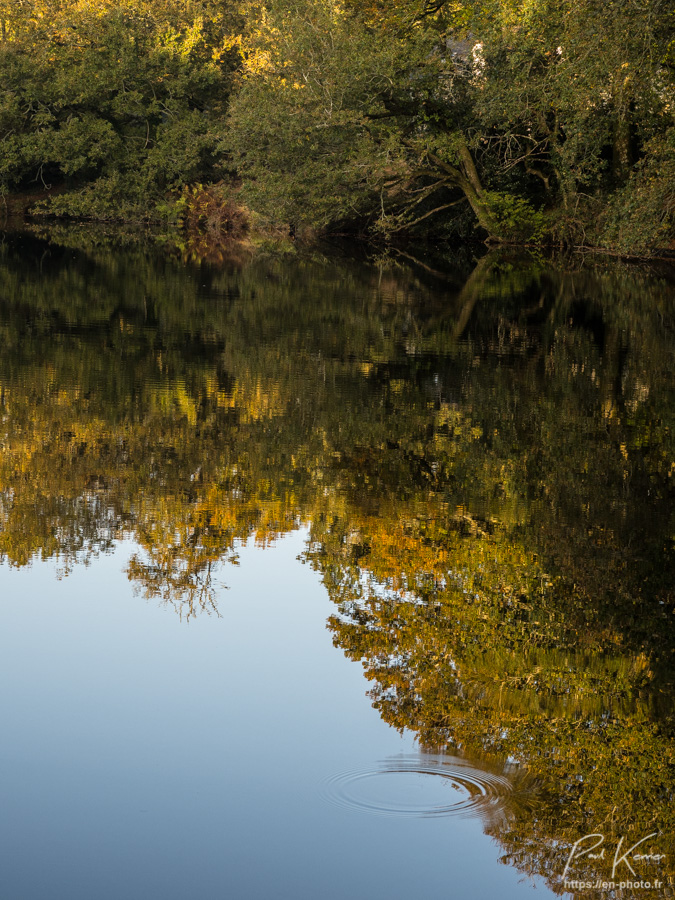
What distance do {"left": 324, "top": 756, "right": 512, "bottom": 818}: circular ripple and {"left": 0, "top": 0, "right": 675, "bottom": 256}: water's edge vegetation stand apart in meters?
16.0

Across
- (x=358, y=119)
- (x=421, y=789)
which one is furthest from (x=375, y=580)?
(x=358, y=119)

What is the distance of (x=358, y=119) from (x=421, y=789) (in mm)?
28820

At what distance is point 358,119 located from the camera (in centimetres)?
3089

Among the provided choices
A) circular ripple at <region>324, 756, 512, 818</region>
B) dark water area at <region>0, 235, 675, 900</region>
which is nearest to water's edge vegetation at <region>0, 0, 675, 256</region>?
dark water area at <region>0, 235, 675, 900</region>

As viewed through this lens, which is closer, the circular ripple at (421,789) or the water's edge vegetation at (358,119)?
the circular ripple at (421,789)

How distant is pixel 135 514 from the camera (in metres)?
7.16

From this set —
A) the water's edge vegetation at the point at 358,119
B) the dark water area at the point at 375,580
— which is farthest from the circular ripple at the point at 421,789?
the water's edge vegetation at the point at 358,119

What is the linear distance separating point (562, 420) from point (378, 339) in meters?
5.54

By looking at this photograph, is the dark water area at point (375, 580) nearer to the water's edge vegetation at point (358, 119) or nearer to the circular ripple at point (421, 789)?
the circular ripple at point (421, 789)

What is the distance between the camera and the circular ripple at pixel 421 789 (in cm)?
391

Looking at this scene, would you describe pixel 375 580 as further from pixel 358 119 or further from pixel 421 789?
pixel 358 119

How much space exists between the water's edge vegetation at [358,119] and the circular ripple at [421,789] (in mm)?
16043

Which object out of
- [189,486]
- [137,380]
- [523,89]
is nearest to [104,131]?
[523,89]

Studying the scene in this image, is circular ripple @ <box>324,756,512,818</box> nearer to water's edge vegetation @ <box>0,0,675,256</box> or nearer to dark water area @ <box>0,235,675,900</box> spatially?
dark water area @ <box>0,235,675,900</box>
